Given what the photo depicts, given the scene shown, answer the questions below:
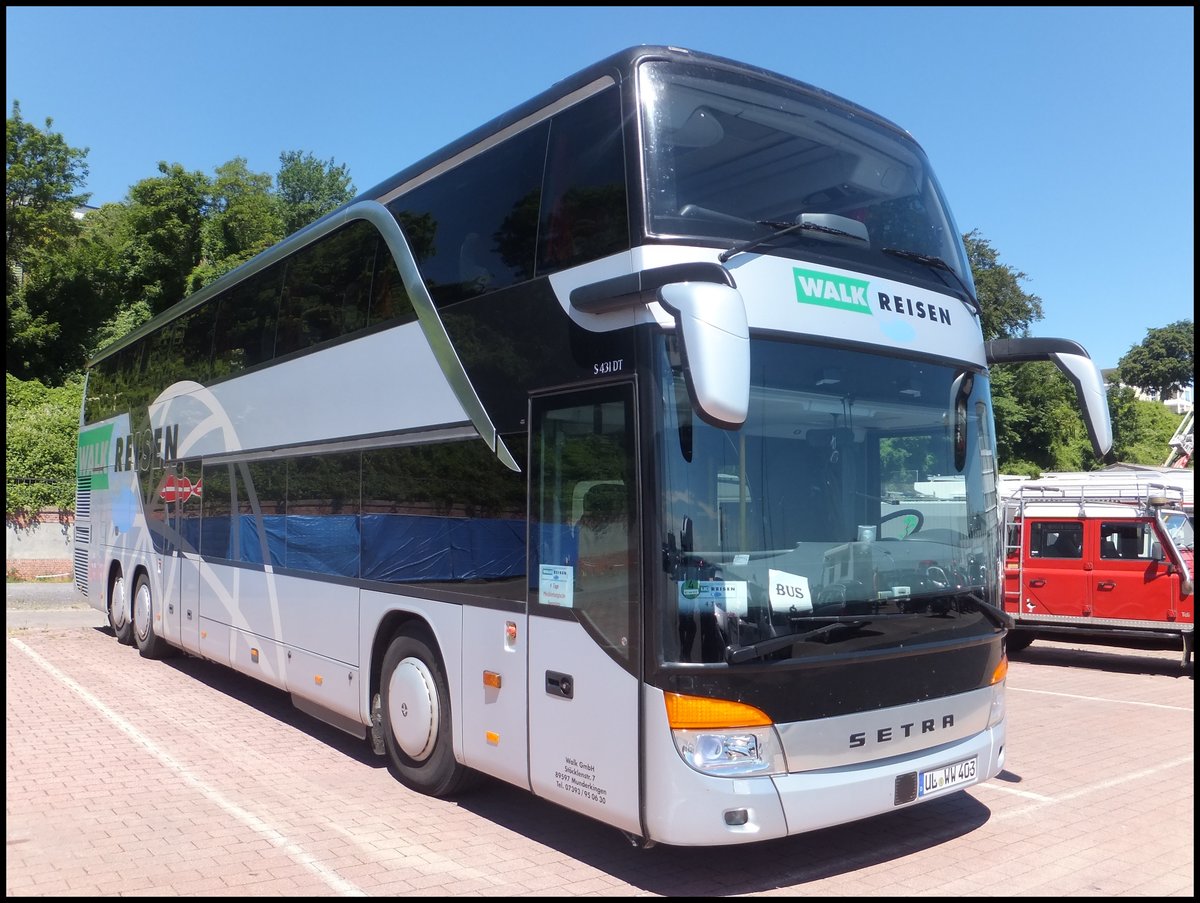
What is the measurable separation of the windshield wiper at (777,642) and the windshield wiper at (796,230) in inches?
74.3

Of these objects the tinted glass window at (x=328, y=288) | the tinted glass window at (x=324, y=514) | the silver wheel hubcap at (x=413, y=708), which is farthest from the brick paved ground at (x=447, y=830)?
the tinted glass window at (x=328, y=288)

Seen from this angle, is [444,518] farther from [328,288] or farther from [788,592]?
[328,288]

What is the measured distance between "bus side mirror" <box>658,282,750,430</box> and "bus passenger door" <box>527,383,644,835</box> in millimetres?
813

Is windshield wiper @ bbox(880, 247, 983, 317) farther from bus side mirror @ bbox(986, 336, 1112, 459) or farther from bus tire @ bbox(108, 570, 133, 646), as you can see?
bus tire @ bbox(108, 570, 133, 646)

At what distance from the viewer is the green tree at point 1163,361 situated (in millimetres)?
74188

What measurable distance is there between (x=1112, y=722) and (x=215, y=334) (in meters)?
10.1

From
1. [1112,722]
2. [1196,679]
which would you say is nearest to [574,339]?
[1112,722]

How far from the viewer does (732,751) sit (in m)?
4.79

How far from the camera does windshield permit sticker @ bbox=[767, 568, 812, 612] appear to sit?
16.0ft

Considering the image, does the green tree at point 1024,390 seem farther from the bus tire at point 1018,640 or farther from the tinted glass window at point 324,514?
the tinted glass window at point 324,514

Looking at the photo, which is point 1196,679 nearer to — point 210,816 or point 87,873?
point 210,816

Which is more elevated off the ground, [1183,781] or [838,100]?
[838,100]

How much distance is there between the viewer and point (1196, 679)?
35.3 feet

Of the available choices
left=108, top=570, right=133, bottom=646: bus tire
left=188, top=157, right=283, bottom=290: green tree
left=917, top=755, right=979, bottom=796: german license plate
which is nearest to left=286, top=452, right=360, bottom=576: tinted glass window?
left=917, top=755, right=979, bottom=796: german license plate
